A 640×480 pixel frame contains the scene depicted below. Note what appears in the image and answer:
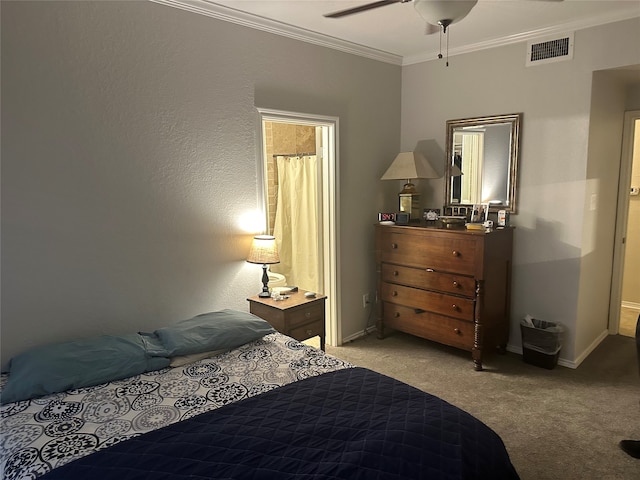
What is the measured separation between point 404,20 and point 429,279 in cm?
200

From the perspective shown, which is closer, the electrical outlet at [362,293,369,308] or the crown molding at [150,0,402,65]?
the crown molding at [150,0,402,65]

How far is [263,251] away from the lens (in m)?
3.05

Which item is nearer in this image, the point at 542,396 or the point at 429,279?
the point at 542,396

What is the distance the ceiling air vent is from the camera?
325 cm

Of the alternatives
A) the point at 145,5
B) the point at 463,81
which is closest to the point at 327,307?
the point at 463,81

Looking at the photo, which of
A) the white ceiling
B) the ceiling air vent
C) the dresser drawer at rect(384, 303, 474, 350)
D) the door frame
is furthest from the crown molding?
the dresser drawer at rect(384, 303, 474, 350)

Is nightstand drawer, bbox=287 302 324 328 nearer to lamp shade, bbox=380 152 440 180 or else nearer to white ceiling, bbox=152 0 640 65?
lamp shade, bbox=380 152 440 180

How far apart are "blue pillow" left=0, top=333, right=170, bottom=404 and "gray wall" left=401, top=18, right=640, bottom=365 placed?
294cm

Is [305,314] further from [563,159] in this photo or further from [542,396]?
[563,159]

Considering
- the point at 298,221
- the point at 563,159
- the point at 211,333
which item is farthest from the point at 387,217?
the point at 211,333

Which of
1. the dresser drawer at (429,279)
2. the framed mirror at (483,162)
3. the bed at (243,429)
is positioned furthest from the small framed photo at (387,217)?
the bed at (243,429)

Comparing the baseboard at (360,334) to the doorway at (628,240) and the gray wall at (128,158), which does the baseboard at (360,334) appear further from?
the doorway at (628,240)

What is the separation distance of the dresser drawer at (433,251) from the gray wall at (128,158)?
1278 millimetres

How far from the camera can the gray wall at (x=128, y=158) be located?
7.34 feet
